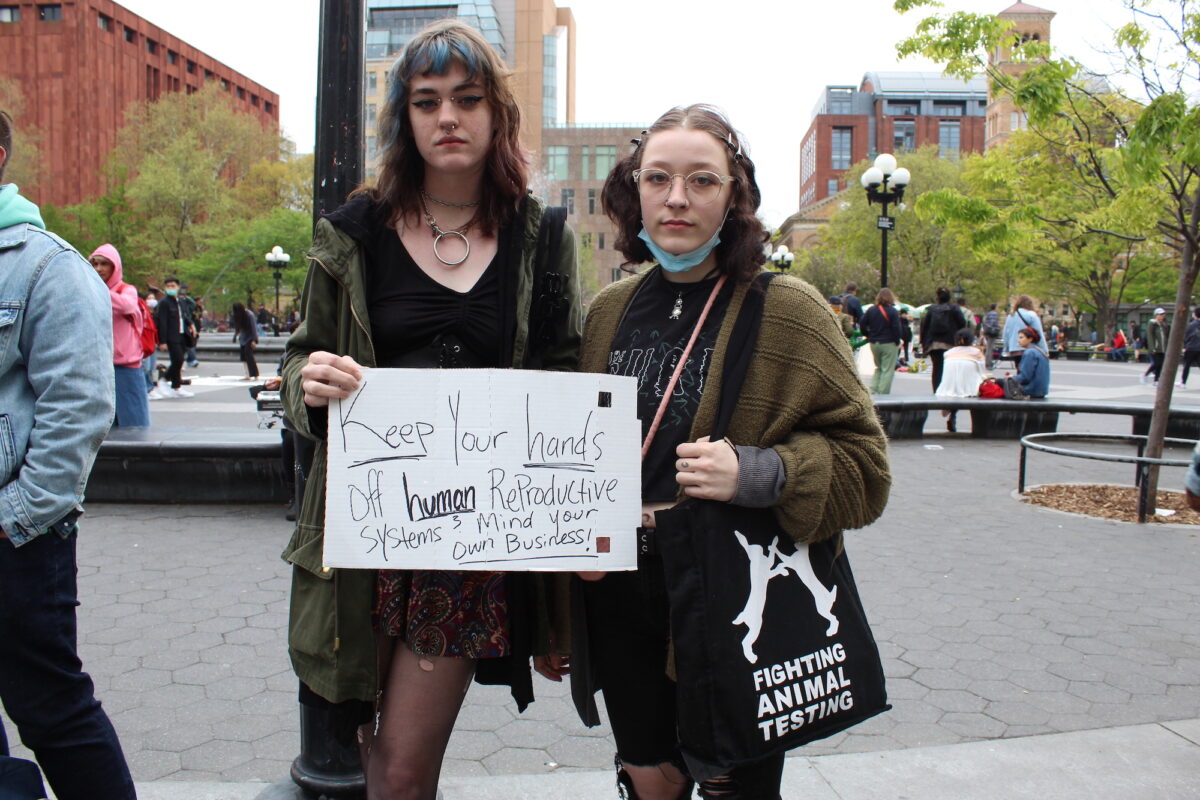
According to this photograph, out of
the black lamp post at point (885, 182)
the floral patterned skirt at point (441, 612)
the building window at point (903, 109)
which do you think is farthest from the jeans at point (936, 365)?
the building window at point (903, 109)

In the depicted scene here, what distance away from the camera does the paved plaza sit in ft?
9.81

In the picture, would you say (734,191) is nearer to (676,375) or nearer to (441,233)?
(676,375)

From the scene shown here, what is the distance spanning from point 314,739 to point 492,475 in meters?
1.29

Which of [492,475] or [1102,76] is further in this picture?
[1102,76]

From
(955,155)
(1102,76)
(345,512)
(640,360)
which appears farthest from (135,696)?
(955,155)

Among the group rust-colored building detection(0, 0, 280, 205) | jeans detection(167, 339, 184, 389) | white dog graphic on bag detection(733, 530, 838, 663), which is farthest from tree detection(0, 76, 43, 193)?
white dog graphic on bag detection(733, 530, 838, 663)

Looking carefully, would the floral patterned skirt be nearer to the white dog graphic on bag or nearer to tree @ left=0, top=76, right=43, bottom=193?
the white dog graphic on bag

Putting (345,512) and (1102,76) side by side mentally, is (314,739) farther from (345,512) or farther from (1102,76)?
(1102,76)

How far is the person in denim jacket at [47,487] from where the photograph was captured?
6.75 feet

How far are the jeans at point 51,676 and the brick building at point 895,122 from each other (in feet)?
326

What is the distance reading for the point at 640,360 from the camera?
1904 mm

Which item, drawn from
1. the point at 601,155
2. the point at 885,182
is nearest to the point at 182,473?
the point at 885,182

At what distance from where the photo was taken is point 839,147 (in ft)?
334

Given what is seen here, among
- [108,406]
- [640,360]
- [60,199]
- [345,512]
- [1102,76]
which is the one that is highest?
[60,199]
